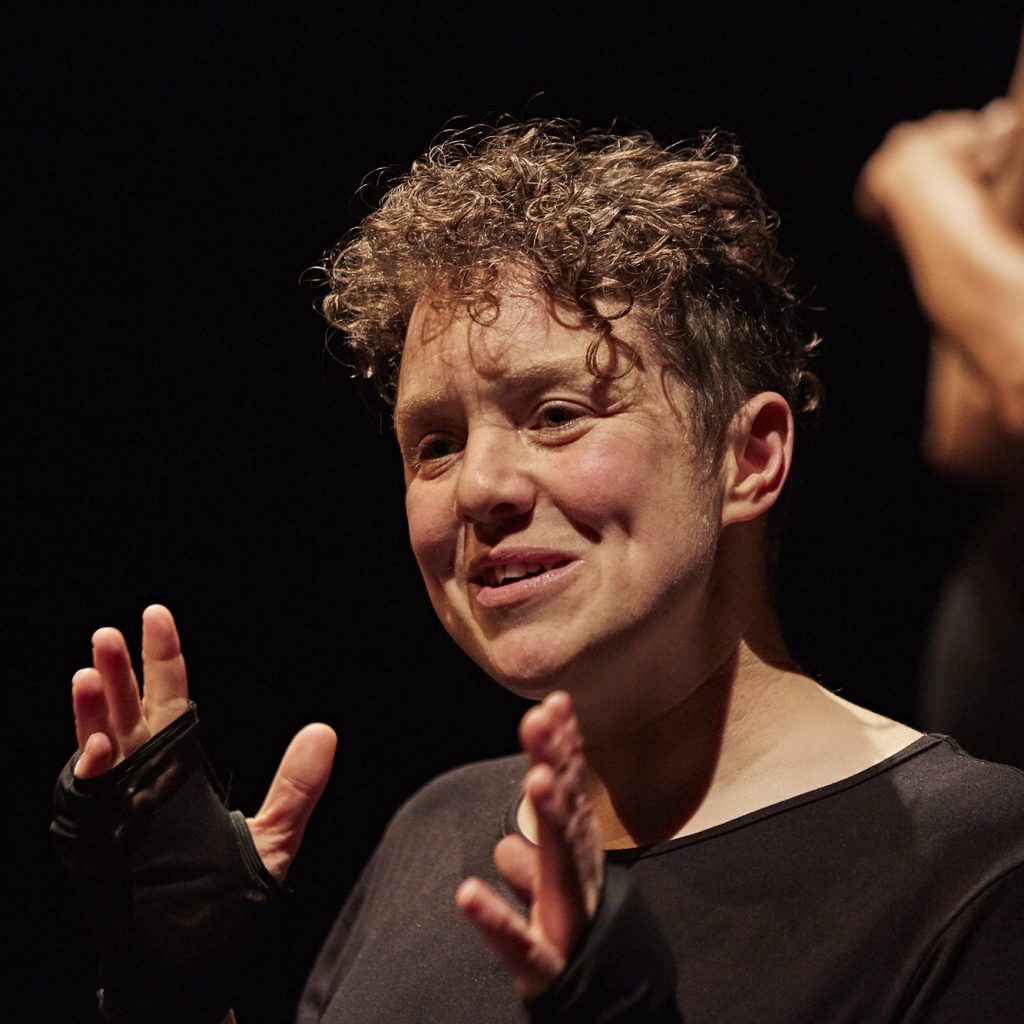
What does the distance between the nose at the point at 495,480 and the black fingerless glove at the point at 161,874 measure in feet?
1.24

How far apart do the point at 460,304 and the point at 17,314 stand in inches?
34.6

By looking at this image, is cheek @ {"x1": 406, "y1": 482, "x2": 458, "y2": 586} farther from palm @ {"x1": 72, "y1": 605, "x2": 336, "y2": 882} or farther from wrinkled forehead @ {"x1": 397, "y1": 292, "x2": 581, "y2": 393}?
palm @ {"x1": 72, "y1": 605, "x2": 336, "y2": 882}

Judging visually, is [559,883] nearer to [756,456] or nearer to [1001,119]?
[756,456]

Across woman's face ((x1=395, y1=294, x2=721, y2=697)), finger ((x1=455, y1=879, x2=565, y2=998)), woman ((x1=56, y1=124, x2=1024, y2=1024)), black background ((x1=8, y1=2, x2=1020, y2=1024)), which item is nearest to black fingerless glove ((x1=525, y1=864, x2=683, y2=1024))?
finger ((x1=455, y1=879, x2=565, y2=998))

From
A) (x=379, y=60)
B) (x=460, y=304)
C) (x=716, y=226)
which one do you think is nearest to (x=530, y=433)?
(x=460, y=304)

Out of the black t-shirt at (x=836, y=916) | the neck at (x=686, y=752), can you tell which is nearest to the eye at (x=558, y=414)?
the neck at (x=686, y=752)

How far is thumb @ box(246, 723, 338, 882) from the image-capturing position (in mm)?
1294

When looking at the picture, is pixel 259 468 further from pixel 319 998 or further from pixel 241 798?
pixel 319 998

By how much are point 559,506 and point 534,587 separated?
7 centimetres

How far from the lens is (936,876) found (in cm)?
101

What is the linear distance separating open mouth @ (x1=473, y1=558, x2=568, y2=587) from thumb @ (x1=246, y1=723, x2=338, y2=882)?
27 cm

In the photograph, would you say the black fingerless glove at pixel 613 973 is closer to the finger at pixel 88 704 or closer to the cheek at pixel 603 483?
the cheek at pixel 603 483

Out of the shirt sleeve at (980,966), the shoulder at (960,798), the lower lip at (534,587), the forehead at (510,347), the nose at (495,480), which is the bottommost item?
the shirt sleeve at (980,966)

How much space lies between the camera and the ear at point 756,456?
119cm
